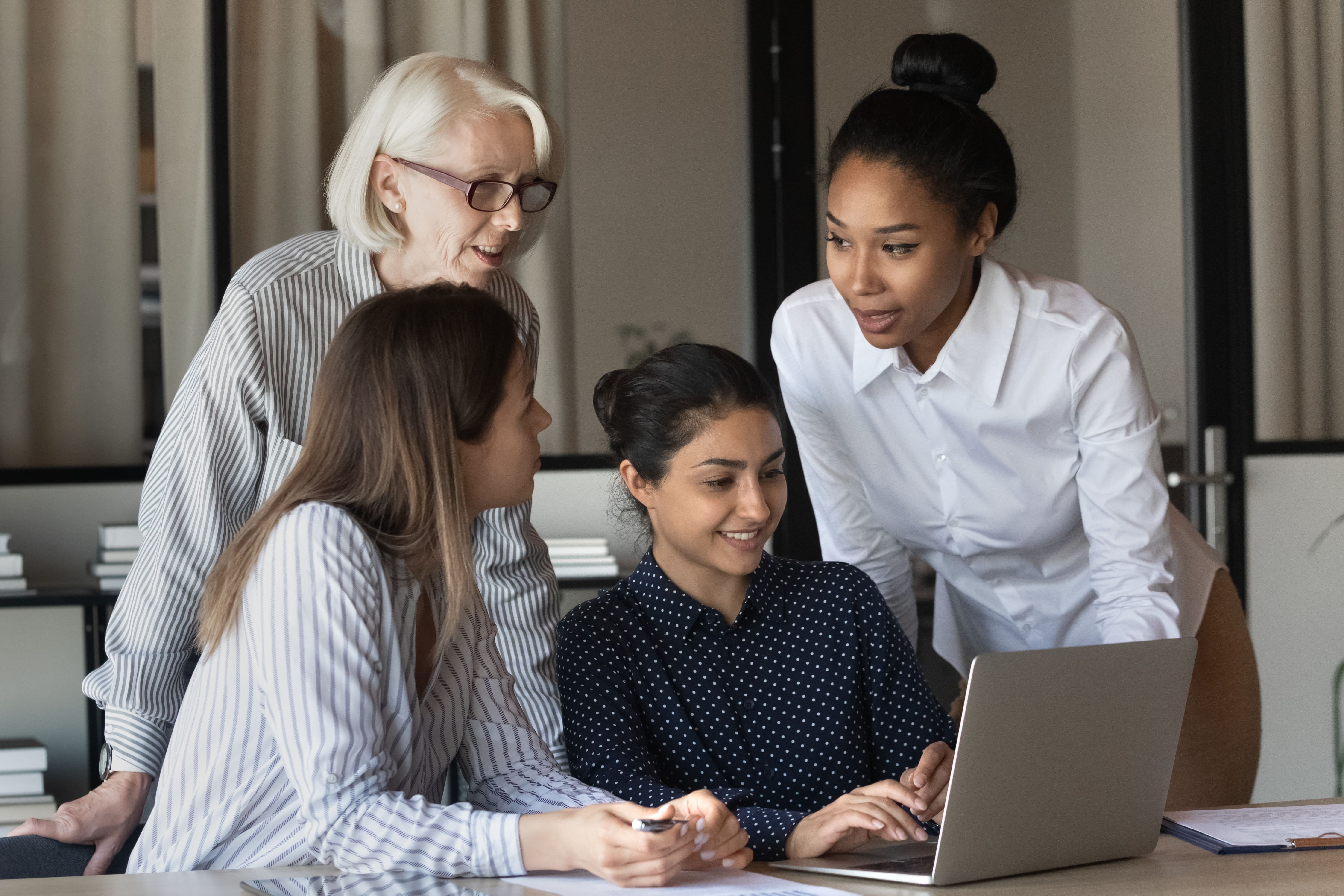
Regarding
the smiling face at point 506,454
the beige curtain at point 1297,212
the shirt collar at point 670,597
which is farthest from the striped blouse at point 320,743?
the beige curtain at point 1297,212

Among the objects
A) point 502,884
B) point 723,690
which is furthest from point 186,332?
point 502,884

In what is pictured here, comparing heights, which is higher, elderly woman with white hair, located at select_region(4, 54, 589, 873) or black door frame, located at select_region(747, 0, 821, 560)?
black door frame, located at select_region(747, 0, 821, 560)

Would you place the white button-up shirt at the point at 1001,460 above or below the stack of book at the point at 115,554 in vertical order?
above

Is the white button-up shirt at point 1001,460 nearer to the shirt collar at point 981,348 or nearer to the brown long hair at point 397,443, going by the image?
the shirt collar at point 981,348

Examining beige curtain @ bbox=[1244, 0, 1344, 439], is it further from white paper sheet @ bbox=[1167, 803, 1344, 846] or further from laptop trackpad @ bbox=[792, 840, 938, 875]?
laptop trackpad @ bbox=[792, 840, 938, 875]

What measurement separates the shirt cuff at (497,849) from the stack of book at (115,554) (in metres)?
1.62

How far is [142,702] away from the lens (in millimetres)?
1480

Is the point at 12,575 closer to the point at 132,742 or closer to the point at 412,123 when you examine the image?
the point at 132,742

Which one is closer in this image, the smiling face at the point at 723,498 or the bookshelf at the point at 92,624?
the smiling face at the point at 723,498

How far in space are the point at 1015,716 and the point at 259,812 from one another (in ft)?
2.27

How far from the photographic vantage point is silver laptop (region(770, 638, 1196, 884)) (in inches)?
44.3

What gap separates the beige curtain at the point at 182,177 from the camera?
2.92m

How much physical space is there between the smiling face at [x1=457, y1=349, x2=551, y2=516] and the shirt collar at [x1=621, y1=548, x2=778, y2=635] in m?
0.30

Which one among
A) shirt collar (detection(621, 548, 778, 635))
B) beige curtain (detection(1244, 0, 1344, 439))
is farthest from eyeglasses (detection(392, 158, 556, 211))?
beige curtain (detection(1244, 0, 1344, 439))
